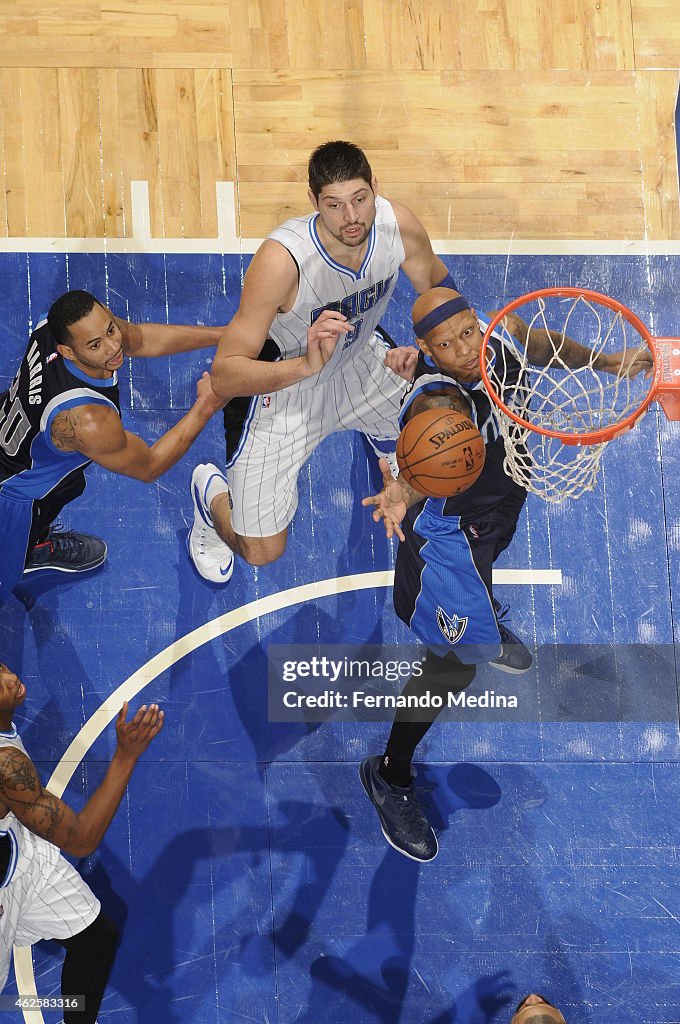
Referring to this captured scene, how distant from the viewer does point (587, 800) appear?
19.0ft

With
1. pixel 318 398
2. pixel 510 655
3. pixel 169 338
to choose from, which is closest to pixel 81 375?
pixel 169 338

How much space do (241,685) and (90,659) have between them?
84 cm

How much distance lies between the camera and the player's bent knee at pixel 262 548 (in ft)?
19.1

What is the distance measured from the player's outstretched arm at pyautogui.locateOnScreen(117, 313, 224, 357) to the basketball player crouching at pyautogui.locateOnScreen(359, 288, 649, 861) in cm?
119

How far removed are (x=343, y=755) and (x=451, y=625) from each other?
932 millimetres

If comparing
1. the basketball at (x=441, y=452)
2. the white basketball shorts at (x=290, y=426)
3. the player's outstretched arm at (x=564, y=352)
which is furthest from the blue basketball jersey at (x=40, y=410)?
the player's outstretched arm at (x=564, y=352)

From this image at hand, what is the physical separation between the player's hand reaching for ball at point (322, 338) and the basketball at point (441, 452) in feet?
2.04

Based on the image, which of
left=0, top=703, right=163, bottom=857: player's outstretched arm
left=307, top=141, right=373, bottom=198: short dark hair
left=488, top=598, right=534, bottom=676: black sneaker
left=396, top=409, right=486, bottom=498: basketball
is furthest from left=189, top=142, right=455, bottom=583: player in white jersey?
left=488, top=598, right=534, bottom=676: black sneaker

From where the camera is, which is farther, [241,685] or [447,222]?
[447,222]

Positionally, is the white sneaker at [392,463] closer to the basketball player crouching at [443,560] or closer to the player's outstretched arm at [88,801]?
the basketball player crouching at [443,560]

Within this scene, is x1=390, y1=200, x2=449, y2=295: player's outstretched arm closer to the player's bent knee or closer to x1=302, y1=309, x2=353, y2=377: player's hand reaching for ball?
x1=302, y1=309, x2=353, y2=377: player's hand reaching for ball

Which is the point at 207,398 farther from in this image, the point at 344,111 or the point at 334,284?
the point at 344,111

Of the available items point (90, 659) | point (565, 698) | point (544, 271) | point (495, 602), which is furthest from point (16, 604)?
point (544, 271)

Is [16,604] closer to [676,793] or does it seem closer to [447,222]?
[447,222]
